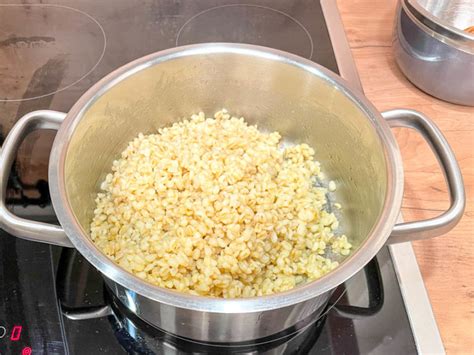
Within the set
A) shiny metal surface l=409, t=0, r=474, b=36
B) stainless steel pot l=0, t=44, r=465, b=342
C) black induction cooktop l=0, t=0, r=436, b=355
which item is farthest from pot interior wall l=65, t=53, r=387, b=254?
shiny metal surface l=409, t=0, r=474, b=36

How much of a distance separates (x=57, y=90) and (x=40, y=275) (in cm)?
47

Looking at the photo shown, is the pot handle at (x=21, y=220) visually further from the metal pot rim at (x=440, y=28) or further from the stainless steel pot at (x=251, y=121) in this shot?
the metal pot rim at (x=440, y=28)

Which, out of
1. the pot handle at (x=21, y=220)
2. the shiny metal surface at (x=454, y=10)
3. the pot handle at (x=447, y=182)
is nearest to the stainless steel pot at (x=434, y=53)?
the shiny metal surface at (x=454, y=10)

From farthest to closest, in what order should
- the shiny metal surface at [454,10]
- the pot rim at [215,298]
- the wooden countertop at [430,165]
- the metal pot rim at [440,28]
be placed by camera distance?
the shiny metal surface at [454,10]
the metal pot rim at [440,28]
the wooden countertop at [430,165]
the pot rim at [215,298]

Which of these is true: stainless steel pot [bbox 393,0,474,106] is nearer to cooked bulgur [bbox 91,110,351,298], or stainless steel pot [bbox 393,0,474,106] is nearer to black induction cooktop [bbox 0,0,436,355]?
black induction cooktop [bbox 0,0,436,355]

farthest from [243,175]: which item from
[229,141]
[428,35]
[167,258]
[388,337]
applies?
[428,35]

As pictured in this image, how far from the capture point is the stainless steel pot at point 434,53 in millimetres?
1035

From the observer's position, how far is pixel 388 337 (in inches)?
32.2

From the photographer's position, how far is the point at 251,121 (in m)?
1.15

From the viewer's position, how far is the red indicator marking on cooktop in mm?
790

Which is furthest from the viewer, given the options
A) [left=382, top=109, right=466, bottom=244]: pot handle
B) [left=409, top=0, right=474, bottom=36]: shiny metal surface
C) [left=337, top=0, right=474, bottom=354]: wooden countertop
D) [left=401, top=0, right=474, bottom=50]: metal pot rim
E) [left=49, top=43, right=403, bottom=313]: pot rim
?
[left=409, top=0, right=474, bottom=36]: shiny metal surface

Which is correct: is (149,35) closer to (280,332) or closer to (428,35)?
(428,35)

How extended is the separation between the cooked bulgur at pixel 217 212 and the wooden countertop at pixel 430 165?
165mm

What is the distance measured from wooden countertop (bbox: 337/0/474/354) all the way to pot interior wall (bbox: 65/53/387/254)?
0.13 m
